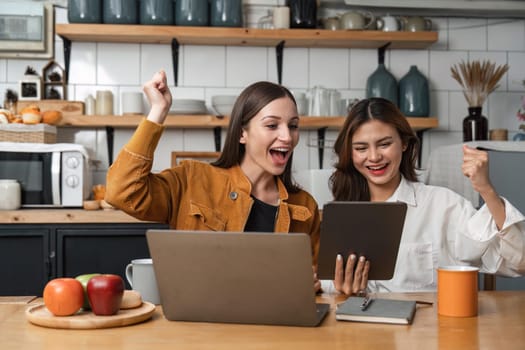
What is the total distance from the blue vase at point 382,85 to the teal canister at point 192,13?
0.94m

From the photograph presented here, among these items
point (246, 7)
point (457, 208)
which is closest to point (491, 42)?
point (246, 7)

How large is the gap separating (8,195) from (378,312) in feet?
7.46

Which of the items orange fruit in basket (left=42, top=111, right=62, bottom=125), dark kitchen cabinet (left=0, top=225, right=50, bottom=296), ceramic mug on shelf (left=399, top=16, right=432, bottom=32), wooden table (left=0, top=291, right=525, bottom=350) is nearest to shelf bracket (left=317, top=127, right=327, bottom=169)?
ceramic mug on shelf (left=399, top=16, right=432, bottom=32)

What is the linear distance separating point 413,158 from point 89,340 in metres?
1.31

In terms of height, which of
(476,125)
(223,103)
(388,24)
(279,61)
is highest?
(388,24)

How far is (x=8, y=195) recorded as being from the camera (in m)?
3.13

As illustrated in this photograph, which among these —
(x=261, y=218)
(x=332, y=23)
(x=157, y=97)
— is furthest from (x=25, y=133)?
(x=157, y=97)

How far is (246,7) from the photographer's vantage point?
12.5 feet

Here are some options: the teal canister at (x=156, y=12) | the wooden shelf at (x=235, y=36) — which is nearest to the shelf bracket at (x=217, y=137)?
the wooden shelf at (x=235, y=36)

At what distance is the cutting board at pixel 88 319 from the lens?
4.04ft

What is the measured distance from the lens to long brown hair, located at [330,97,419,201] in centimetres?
212

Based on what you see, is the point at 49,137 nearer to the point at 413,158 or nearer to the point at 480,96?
the point at 413,158

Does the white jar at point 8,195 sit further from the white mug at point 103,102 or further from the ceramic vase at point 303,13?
the ceramic vase at point 303,13

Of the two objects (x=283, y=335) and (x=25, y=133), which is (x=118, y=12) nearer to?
(x=25, y=133)
